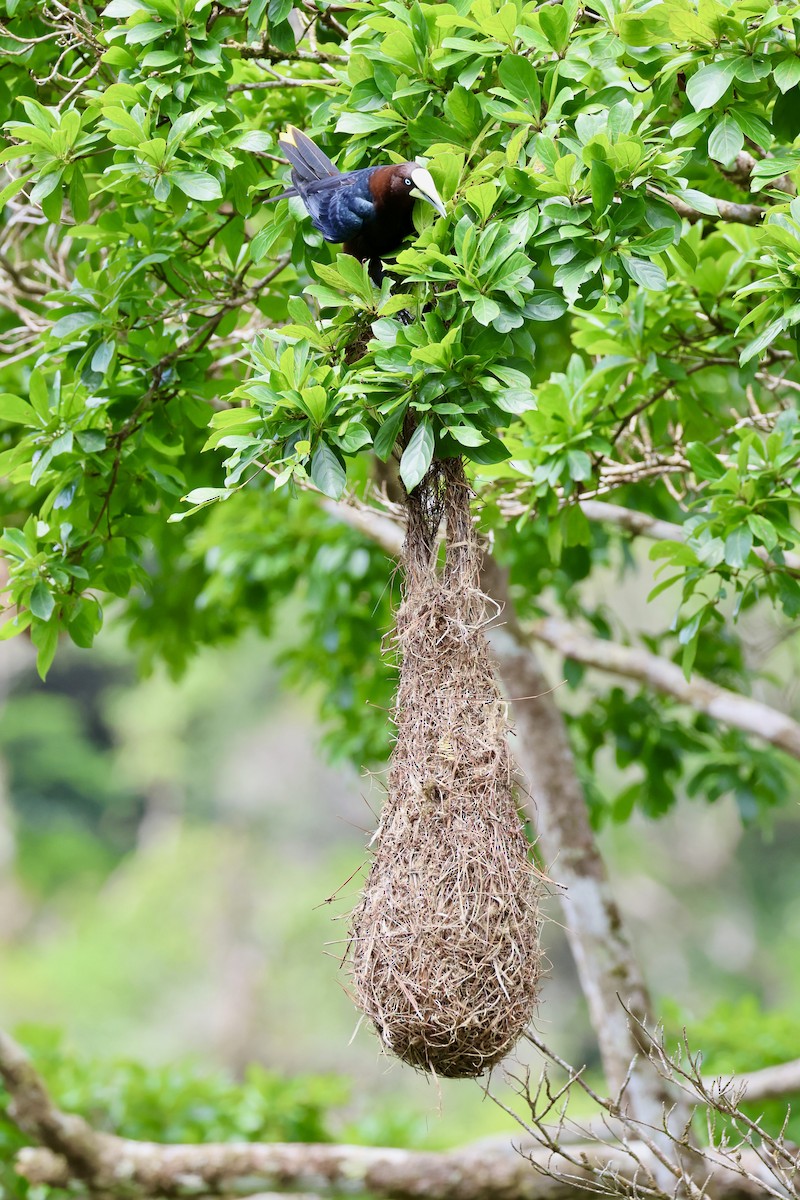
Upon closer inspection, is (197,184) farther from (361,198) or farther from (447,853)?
(447,853)

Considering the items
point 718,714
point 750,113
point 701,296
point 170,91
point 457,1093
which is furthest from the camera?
point 457,1093

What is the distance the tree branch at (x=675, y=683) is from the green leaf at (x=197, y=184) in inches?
85.0

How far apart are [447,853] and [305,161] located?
4.42 ft

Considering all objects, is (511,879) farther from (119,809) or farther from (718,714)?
(119,809)

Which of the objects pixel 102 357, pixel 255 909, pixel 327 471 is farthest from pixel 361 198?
pixel 255 909

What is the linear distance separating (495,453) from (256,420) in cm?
39

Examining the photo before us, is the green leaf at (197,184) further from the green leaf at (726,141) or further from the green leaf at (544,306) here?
the green leaf at (726,141)

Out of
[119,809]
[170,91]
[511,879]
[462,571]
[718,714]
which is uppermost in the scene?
[170,91]

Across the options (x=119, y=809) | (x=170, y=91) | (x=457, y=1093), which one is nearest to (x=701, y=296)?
(x=170, y=91)

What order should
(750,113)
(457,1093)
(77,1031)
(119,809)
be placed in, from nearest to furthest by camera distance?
(750,113) < (457,1093) < (77,1031) < (119,809)

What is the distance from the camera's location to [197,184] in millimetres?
2105

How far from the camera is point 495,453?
1882 millimetres

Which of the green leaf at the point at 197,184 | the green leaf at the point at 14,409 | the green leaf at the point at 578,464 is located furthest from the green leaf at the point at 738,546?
the green leaf at the point at 14,409

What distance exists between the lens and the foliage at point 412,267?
74.0 inches
